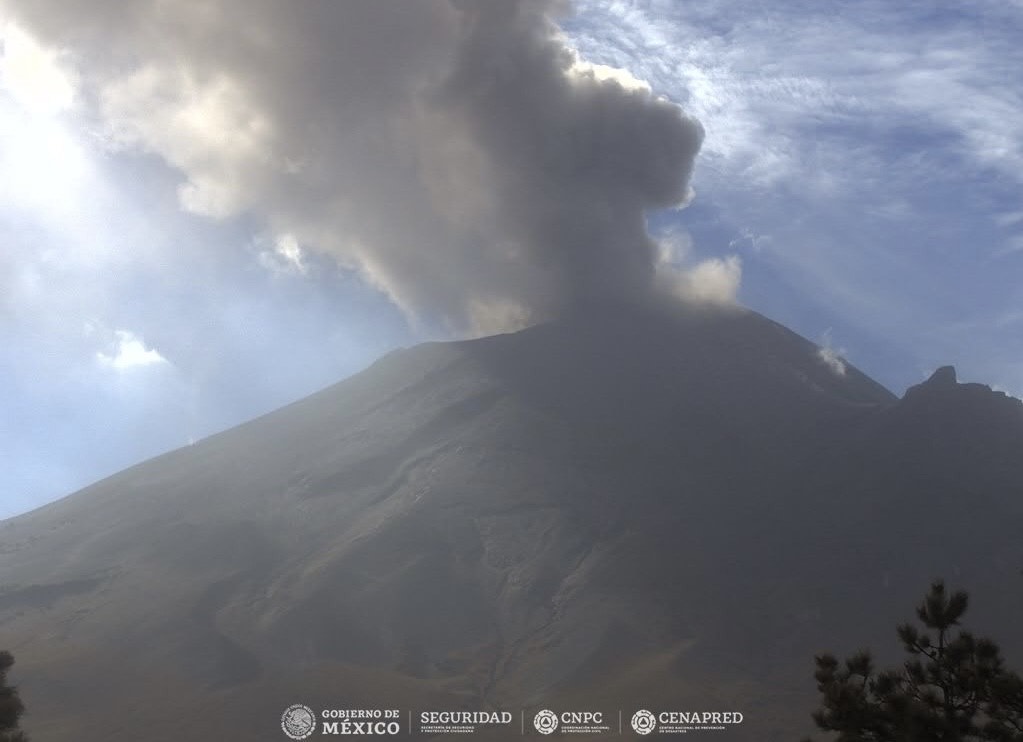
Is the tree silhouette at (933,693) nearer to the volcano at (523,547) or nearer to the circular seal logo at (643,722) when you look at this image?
the circular seal logo at (643,722)

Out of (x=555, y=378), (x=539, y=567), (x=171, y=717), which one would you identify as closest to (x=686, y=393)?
(x=555, y=378)

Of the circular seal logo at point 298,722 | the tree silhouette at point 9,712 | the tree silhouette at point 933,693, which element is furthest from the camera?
the circular seal logo at point 298,722

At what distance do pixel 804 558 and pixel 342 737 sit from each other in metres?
45.6

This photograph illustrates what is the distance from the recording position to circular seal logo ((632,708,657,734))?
2498 inches

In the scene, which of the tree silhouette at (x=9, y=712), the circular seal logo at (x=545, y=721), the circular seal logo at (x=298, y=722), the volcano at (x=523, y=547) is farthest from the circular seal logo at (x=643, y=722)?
the tree silhouette at (x=9, y=712)

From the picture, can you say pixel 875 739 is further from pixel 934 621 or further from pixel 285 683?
pixel 285 683

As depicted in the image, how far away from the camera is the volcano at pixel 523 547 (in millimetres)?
73875

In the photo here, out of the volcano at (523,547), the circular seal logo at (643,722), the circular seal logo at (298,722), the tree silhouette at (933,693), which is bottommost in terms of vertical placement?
the tree silhouette at (933,693)

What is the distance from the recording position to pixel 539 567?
90.2 m

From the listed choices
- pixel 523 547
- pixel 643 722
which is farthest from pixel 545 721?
pixel 523 547

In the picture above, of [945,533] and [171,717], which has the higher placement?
[945,533]

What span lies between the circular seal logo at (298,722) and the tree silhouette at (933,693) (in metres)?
53.9

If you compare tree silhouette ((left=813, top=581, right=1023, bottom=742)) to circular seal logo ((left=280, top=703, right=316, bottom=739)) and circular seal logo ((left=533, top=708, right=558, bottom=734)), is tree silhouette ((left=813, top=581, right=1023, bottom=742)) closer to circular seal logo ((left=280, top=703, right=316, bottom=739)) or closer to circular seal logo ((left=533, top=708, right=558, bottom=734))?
circular seal logo ((left=533, top=708, right=558, bottom=734))

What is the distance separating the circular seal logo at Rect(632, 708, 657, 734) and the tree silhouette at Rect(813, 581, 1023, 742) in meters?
46.2
